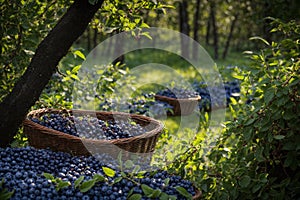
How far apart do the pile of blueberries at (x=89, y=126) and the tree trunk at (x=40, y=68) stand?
20 centimetres

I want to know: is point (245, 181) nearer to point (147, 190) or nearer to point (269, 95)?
point (269, 95)

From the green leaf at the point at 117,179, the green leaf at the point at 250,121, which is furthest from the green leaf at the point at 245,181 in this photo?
the green leaf at the point at 117,179

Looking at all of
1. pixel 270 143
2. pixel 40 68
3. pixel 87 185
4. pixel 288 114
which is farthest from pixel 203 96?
pixel 87 185

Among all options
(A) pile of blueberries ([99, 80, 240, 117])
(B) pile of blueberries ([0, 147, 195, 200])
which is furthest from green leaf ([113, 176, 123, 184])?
(A) pile of blueberries ([99, 80, 240, 117])

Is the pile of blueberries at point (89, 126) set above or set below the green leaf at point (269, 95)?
below

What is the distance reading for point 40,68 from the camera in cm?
257

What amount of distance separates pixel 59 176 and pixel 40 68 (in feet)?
2.27

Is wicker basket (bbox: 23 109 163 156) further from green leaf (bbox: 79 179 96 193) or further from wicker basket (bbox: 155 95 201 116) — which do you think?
wicker basket (bbox: 155 95 201 116)

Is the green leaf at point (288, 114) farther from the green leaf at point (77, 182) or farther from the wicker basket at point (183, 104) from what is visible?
the wicker basket at point (183, 104)

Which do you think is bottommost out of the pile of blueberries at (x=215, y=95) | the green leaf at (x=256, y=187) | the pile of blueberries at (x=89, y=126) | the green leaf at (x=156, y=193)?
the pile of blueberries at (x=215, y=95)

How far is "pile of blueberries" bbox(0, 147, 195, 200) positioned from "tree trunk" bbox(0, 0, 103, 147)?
0.21 m

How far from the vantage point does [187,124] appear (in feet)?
17.4

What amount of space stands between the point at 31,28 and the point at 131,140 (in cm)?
155

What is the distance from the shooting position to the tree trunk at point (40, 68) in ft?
8.32
